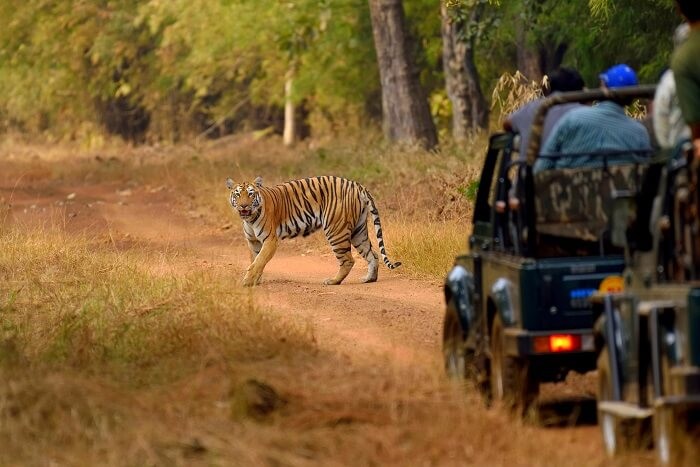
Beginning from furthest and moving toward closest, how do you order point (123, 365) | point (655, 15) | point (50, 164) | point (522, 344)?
point (50, 164) < point (655, 15) < point (123, 365) < point (522, 344)

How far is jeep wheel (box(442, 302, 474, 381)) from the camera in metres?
8.74

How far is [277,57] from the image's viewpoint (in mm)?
41844

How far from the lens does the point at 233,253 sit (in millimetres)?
18844

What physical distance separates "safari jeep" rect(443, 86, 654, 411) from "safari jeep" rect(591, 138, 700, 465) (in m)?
0.25

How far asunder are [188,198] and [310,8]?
23.4 feet

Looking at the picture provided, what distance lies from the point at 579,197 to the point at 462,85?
69.9 feet

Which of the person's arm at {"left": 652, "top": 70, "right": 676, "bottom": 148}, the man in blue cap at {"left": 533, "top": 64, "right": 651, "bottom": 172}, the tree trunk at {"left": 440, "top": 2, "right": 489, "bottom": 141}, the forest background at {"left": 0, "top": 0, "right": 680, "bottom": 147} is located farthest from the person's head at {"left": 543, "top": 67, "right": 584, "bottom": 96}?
the tree trunk at {"left": 440, "top": 2, "right": 489, "bottom": 141}

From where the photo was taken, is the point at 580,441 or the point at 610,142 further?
the point at 610,142

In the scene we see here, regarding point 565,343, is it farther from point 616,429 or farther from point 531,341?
point 616,429

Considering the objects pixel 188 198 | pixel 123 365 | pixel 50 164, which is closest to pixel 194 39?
pixel 50 164

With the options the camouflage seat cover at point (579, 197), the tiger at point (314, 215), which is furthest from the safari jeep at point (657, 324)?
the tiger at point (314, 215)

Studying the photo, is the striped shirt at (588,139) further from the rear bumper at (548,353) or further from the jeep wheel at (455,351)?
the jeep wheel at (455,351)

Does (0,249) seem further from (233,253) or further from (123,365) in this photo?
(123,365)

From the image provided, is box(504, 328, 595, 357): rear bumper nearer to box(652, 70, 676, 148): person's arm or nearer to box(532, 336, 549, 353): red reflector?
box(532, 336, 549, 353): red reflector
